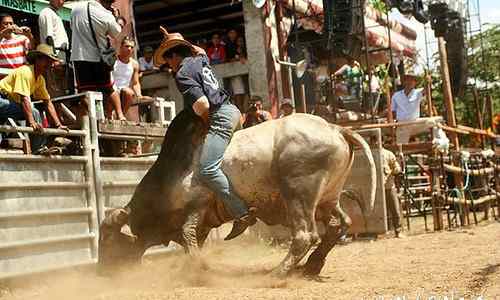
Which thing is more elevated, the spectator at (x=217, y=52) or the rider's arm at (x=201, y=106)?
the spectator at (x=217, y=52)

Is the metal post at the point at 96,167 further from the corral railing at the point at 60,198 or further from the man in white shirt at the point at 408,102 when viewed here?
the man in white shirt at the point at 408,102

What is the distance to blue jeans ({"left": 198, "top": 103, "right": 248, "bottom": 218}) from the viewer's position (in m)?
7.40

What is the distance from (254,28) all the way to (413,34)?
12313mm

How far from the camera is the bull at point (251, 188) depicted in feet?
24.4

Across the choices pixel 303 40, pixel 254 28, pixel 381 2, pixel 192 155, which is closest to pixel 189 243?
pixel 192 155

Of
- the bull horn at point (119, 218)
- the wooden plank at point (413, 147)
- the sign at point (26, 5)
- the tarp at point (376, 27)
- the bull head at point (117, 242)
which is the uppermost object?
the tarp at point (376, 27)

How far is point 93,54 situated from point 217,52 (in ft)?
22.9

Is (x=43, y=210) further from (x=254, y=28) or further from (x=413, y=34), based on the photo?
(x=413, y=34)

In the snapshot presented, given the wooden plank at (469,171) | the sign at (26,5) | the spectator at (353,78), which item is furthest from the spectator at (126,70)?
the spectator at (353,78)

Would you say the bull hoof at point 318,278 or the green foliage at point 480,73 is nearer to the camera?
the bull hoof at point 318,278

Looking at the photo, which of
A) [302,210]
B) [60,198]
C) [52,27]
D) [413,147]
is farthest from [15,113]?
[413,147]

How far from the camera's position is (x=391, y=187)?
1231 centimetres

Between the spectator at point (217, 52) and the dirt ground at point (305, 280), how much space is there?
7186mm

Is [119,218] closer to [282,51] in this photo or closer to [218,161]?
[218,161]
